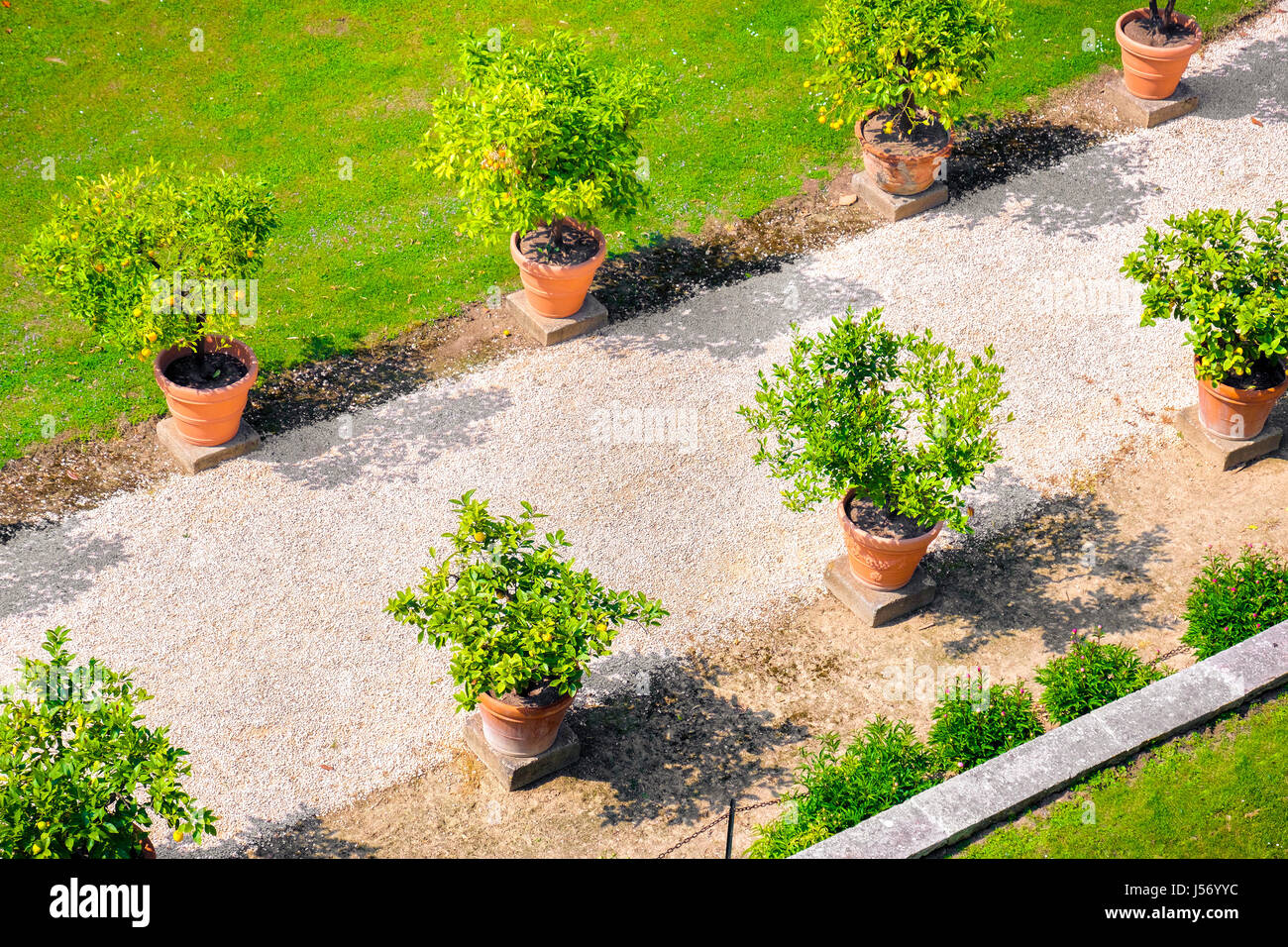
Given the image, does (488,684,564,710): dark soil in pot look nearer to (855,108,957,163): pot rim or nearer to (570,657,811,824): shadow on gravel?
(570,657,811,824): shadow on gravel

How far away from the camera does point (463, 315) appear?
15.3 meters

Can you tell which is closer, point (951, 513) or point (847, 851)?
point (847, 851)

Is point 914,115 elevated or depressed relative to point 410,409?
elevated

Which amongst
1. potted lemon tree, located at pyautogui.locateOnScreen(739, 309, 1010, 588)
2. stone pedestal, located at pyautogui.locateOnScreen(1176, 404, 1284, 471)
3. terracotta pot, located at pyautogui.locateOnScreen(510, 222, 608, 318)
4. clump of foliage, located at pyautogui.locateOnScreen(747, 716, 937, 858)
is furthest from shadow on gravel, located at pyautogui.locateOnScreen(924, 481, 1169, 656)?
terracotta pot, located at pyautogui.locateOnScreen(510, 222, 608, 318)

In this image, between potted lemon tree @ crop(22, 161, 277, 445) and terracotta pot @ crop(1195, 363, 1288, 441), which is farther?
terracotta pot @ crop(1195, 363, 1288, 441)

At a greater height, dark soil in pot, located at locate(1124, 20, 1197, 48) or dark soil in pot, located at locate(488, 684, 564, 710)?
dark soil in pot, located at locate(1124, 20, 1197, 48)

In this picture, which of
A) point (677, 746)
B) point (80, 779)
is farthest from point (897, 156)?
point (80, 779)

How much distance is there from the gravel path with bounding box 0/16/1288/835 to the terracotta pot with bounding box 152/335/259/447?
38cm

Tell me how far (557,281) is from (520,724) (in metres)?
5.32

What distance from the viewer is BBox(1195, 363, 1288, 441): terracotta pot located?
1348 cm
